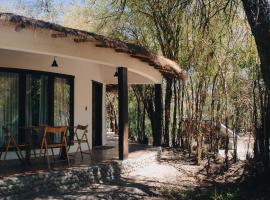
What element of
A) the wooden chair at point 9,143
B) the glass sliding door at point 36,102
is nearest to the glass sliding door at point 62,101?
the glass sliding door at point 36,102

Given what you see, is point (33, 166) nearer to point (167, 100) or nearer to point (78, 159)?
point (78, 159)

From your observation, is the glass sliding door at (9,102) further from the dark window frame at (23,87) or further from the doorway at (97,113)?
the doorway at (97,113)

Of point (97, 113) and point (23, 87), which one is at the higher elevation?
point (23, 87)

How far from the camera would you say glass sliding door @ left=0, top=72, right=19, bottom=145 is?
9.63m

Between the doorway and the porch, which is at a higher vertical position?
the doorway

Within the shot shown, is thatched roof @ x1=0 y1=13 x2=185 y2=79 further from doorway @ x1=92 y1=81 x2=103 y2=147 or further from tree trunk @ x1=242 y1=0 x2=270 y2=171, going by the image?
doorway @ x1=92 y1=81 x2=103 y2=147

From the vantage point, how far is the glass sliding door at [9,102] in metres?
9.63

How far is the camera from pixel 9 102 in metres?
9.76

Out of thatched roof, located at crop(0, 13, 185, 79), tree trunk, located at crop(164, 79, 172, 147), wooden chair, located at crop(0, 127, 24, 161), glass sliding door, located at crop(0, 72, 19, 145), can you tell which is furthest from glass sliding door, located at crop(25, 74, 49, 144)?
tree trunk, located at crop(164, 79, 172, 147)

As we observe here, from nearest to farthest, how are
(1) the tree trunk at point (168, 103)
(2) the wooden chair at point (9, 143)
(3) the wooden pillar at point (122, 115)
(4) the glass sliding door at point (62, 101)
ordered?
(2) the wooden chair at point (9, 143), (3) the wooden pillar at point (122, 115), (4) the glass sliding door at point (62, 101), (1) the tree trunk at point (168, 103)

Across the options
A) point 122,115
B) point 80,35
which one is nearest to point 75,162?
point 122,115

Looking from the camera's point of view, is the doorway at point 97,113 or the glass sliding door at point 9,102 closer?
the glass sliding door at point 9,102

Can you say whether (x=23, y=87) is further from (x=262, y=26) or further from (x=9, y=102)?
(x=262, y=26)

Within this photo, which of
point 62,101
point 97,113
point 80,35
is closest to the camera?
point 80,35
